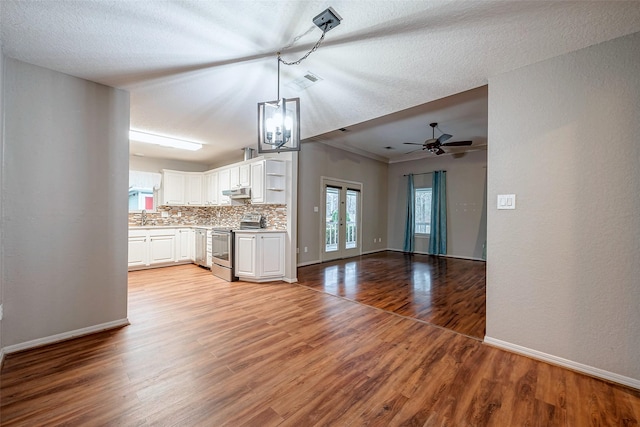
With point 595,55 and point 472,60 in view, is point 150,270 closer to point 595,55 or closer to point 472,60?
point 472,60

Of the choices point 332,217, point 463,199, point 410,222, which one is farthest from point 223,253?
point 463,199

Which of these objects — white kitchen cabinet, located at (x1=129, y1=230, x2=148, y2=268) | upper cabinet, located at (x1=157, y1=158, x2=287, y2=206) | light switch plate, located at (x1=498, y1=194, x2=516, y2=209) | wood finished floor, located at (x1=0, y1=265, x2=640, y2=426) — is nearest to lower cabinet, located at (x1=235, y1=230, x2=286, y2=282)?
upper cabinet, located at (x1=157, y1=158, x2=287, y2=206)

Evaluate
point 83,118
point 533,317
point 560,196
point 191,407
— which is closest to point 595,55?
point 560,196

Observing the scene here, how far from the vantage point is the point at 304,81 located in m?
2.69

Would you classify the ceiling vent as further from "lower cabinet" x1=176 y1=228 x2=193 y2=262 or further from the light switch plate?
"lower cabinet" x1=176 y1=228 x2=193 y2=262

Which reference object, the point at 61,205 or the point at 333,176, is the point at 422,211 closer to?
the point at 333,176

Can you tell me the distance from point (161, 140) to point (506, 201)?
509cm

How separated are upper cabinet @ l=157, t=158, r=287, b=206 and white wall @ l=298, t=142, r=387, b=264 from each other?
110cm

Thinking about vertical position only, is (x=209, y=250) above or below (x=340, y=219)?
below

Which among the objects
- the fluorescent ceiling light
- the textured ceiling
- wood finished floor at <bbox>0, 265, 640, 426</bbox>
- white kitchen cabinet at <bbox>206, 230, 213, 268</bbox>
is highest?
the textured ceiling

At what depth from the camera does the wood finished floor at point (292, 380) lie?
155 centimetres

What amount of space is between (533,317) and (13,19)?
4.52 metres

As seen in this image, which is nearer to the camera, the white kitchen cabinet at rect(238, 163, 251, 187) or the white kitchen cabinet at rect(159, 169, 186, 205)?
the white kitchen cabinet at rect(238, 163, 251, 187)

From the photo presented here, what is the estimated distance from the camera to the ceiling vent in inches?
102
